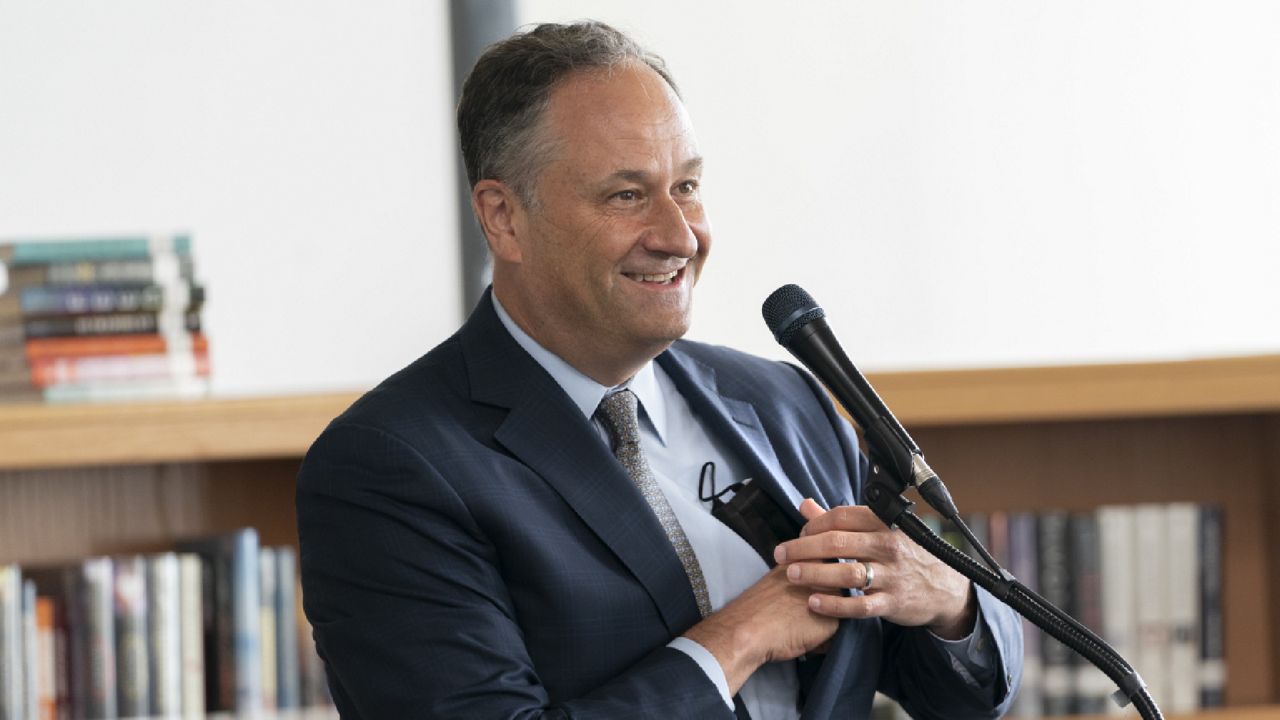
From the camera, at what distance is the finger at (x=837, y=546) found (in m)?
1.46

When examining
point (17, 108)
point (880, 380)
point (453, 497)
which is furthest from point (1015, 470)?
point (17, 108)

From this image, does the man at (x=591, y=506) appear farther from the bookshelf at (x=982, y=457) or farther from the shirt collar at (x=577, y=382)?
the bookshelf at (x=982, y=457)

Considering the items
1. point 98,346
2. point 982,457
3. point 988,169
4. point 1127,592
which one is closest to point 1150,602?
point 1127,592

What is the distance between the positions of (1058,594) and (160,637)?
159cm

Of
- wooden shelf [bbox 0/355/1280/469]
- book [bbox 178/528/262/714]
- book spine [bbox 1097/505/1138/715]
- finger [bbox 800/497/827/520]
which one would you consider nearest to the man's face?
finger [bbox 800/497/827/520]

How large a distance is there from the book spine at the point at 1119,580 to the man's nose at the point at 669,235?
143 centimetres

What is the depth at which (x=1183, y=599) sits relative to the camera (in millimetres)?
2668

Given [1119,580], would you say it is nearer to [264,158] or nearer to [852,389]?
[852,389]

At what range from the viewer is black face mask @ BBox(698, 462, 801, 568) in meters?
1.60

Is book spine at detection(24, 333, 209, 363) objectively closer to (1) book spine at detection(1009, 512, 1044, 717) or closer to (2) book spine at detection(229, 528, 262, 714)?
(2) book spine at detection(229, 528, 262, 714)

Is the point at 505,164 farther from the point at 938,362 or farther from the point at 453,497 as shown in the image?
the point at 938,362

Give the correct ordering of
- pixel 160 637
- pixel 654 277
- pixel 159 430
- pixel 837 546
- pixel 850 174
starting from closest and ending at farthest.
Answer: pixel 837 546, pixel 654 277, pixel 159 430, pixel 160 637, pixel 850 174

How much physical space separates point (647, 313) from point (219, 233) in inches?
56.7

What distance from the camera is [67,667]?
2479mm
